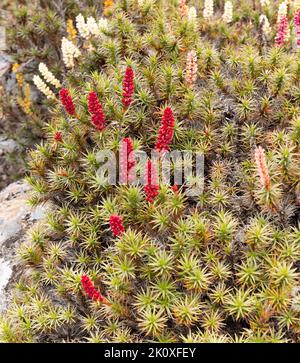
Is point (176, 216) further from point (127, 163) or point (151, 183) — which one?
point (127, 163)

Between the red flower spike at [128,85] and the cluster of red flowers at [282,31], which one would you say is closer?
the red flower spike at [128,85]

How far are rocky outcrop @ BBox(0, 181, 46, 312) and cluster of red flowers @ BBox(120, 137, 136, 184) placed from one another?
116cm

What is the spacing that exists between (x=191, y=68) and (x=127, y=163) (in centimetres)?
129

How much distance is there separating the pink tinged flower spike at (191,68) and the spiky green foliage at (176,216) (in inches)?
5.4

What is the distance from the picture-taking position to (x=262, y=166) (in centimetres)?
332

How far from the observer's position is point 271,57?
4.64 m

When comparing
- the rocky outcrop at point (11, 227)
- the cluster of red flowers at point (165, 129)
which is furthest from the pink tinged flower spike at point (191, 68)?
the rocky outcrop at point (11, 227)

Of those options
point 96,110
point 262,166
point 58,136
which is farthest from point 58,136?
point 262,166

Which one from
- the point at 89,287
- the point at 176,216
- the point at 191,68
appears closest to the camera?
the point at 89,287

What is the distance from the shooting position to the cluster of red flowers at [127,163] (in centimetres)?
383

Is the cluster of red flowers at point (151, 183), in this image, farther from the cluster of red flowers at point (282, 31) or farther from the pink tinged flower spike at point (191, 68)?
the cluster of red flowers at point (282, 31)
